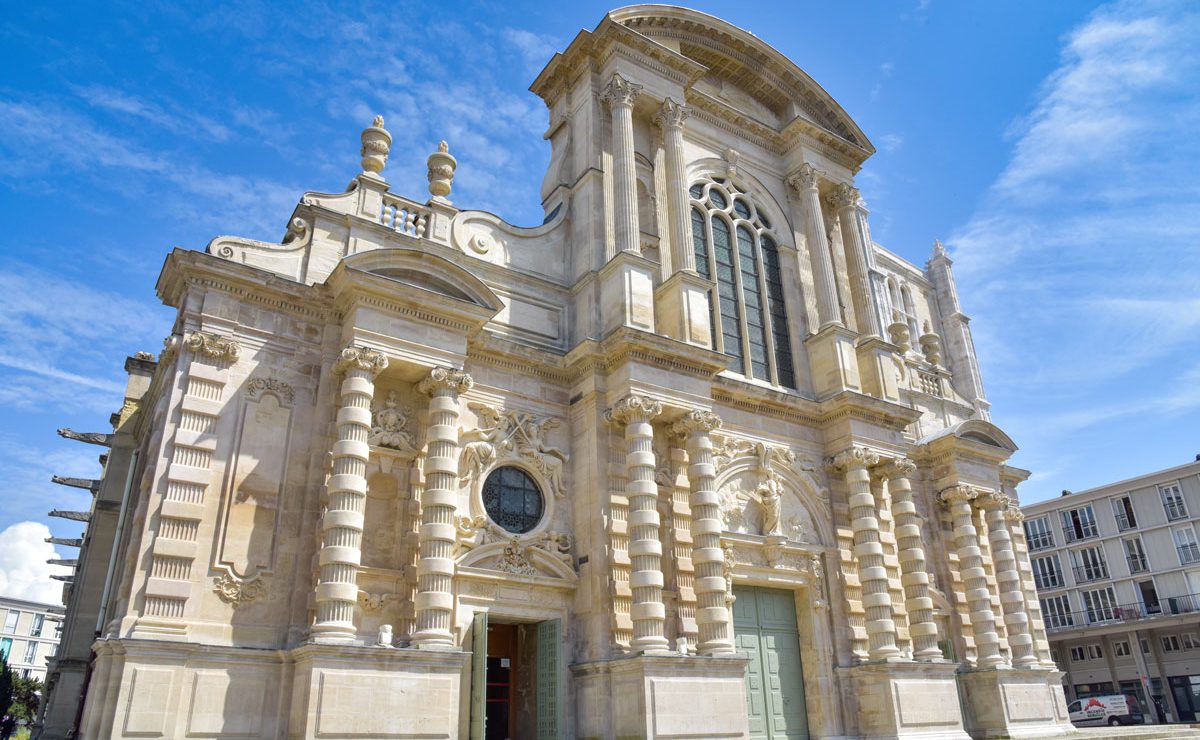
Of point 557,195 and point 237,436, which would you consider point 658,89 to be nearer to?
point 557,195

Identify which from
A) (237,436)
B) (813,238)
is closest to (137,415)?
(237,436)

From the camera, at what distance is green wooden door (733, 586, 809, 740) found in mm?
16391

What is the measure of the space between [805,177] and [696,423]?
9565 millimetres

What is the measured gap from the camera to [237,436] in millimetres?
13203

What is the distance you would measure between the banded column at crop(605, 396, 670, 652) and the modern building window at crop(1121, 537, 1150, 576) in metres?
41.0

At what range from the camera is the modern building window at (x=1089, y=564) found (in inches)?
1834

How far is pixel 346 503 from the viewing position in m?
12.7

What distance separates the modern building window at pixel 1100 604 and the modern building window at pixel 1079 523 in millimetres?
3251

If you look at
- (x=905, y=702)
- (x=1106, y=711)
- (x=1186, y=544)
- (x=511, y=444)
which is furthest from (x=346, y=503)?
(x=1186, y=544)

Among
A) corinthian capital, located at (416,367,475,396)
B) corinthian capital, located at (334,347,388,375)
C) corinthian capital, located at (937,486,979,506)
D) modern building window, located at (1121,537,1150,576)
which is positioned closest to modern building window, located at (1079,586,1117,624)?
modern building window, located at (1121,537,1150,576)

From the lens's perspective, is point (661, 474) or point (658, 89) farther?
point (658, 89)

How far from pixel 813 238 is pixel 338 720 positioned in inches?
647

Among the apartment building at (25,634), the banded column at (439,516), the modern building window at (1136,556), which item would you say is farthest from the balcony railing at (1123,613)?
the apartment building at (25,634)

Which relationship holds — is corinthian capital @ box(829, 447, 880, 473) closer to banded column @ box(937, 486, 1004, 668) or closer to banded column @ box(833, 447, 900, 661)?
banded column @ box(833, 447, 900, 661)
